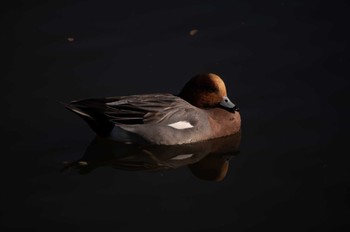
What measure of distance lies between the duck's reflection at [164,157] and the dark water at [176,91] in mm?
66

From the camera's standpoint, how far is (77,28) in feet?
34.9

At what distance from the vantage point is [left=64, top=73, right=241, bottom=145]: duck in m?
8.50

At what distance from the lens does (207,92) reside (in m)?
8.84

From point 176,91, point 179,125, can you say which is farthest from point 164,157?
point 176,91

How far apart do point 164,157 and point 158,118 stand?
1.91 ft

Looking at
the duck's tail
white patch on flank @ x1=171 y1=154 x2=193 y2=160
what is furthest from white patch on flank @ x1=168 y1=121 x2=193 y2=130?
the duck's tail

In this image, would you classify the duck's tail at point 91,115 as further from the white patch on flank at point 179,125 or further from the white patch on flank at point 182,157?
the white patch on flank at point 182,157

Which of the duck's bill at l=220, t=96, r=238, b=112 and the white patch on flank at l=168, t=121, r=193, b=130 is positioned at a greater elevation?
the duck's bill at l=220, t=96, r=238, b=112

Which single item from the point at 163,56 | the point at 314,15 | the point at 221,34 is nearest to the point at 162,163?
the point at 163,56

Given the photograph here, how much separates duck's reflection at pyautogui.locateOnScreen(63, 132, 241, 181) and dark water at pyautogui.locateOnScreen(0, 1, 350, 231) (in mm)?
66

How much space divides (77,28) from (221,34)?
7.60 feet

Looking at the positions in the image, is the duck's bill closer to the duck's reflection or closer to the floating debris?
the duck's reflection

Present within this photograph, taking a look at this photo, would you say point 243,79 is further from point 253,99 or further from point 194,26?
point 194,26

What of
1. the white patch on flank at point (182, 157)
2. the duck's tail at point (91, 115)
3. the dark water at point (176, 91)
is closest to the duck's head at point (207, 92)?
the dark water at point (176, 91)
